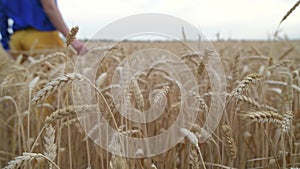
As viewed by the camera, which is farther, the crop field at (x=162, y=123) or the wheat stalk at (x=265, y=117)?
the crop field at (x=162, y=123)

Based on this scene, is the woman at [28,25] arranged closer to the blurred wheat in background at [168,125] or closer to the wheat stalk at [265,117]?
the blurred wheat in background at [168,125]

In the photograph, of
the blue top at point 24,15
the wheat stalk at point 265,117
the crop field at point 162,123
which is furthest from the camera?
the blue top at point 24,15

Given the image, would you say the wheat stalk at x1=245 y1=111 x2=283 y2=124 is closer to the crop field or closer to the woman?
the crop field

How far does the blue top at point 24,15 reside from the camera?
2650 mm

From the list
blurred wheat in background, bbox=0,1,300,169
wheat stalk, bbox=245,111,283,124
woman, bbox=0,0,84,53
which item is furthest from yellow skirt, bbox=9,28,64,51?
wheat stalk, bbox=245,111,283,124

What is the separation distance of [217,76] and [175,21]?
25cm

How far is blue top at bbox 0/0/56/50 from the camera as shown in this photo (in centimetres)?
265

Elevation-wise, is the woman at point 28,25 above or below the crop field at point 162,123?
above

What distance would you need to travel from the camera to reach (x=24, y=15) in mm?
2680

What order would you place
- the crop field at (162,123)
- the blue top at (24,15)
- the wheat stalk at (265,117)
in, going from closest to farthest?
the wheat stalk at (265,117) → the crop field at (162,123) → the blue top at (24,15)

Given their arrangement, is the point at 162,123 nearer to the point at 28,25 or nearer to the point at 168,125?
the point at 168,125

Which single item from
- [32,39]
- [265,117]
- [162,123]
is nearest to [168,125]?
[162,123]

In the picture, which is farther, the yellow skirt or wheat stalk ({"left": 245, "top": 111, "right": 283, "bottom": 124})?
the yellow skirt

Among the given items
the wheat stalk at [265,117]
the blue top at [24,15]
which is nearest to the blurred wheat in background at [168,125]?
the wheat stalk at [265,117]
